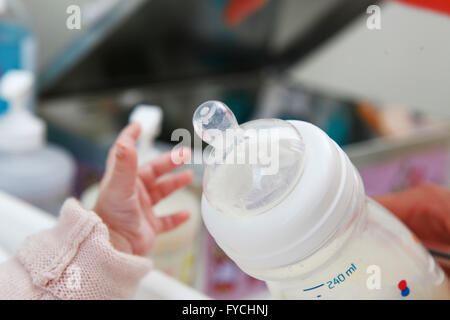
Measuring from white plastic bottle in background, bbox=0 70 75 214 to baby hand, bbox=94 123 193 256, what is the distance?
272 mm

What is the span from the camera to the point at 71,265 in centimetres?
35

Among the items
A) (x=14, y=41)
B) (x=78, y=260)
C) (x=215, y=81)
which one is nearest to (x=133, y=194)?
(x=78, y=260)

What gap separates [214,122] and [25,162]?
20.0 inches

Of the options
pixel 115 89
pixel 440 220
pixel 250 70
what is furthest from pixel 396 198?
pixel 250 70

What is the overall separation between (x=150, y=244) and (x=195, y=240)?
21 cm

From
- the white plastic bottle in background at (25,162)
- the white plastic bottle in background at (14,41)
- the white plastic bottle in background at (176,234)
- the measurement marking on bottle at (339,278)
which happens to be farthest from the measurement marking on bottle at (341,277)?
the white plastic bottle in background at (14,41)

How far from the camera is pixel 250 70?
1360 mm

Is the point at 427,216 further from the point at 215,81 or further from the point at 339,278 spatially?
the point at 215,81

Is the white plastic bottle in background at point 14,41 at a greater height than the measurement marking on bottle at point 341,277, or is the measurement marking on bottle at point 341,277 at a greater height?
the white plastic bottle in background at point 14,41

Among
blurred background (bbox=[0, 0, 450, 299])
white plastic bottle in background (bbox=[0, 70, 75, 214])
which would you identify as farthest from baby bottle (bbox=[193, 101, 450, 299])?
white plastic bottle in background (bbox=[0, 70, 75, 214])

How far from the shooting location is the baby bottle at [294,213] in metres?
0.28

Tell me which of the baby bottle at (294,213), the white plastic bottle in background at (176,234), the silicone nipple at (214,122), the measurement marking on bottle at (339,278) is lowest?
the white plastic bottle in background at (176,234)

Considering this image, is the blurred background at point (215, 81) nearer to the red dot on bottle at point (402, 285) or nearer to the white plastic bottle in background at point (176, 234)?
the white plastic bottle in background at point (176, 234)

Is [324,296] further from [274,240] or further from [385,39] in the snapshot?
[385,39]
